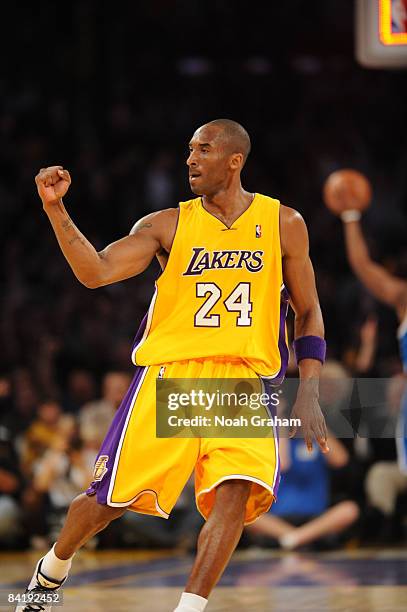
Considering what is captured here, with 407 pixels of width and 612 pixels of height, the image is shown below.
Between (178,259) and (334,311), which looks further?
(334,311)

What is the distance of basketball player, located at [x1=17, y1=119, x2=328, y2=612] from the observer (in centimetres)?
446

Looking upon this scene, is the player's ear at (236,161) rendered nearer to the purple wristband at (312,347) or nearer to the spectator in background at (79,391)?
the purple wristband at (312,347)

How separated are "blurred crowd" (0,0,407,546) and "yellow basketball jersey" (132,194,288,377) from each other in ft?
14.5

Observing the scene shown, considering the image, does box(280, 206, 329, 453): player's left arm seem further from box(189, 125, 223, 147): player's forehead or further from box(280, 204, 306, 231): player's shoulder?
box(189, 125, 223, 147): player's forehead

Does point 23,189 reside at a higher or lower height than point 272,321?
higher

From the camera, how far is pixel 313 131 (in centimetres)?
1330

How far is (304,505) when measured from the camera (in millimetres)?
9516

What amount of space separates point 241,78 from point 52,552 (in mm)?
10033

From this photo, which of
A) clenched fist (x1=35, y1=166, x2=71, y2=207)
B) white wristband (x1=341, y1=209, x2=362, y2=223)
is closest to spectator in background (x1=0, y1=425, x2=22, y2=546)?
white wristband (x1=341, y1=209, x2=362, y2=223)

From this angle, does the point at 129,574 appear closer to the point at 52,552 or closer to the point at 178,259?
the point at 52,552

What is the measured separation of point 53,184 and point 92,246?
293 mm

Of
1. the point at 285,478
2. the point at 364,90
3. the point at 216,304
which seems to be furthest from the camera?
the point at 364,90

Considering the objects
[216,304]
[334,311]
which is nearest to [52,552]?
[216,304]

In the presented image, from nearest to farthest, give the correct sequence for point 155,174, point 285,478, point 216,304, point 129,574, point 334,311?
1. point 216,304
2. point 129,574
3. point 285,478
4. point 334,311
5. point 155,174
